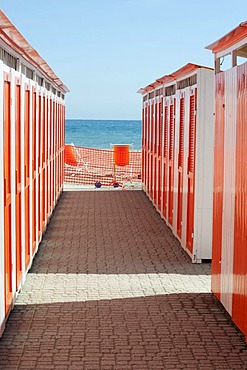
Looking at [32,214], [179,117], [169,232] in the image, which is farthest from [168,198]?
[32,214]

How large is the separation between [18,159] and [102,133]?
8099cm

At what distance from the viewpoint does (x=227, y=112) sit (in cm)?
697

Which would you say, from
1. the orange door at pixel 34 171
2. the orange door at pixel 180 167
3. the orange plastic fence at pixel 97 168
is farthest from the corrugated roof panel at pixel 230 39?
the orange plastic fence at pixel 97 168

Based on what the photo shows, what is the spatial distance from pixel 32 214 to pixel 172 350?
3869 mm

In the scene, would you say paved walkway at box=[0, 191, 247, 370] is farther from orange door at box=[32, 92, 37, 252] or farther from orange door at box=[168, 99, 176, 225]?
orange door at box=[168, 99, 176, 225]

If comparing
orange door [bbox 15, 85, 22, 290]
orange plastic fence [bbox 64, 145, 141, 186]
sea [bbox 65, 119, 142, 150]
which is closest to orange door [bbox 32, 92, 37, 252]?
orange door [bbox 15, 85, 22, 290]

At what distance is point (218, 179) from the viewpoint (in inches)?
294

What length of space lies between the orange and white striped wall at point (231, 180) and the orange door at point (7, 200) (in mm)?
2063

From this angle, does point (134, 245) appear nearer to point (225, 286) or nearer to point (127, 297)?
point (127, 297)

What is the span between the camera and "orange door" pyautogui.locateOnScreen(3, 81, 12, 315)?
6469 mm

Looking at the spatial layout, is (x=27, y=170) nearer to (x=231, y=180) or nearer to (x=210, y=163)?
(x=210, y=163)

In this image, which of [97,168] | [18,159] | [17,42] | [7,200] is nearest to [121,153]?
[97,168]

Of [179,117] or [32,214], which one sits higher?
[179,117]

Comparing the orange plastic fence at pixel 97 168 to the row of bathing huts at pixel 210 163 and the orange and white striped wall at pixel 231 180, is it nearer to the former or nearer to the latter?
the row of bathing huts at pixel 210 163
